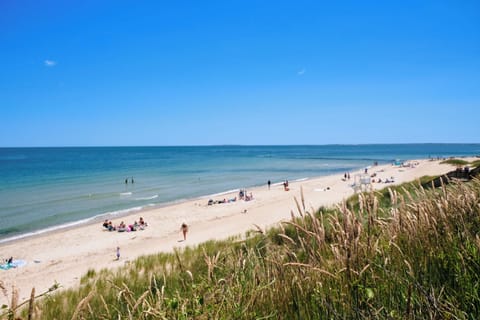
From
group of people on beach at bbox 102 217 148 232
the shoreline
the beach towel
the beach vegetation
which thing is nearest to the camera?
the beach vegetation

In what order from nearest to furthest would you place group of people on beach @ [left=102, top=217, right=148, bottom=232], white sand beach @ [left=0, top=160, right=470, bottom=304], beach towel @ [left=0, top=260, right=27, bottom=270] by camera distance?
1. white sand beach @ [left=0, top=160, right=470, bottom=304]
2. beach towel @ [left=0, top=260, right=27, bottom=270]
3. group of people on beach @ [left=102, top=217, right=148, bottom=232]

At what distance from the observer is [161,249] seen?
51.2ft

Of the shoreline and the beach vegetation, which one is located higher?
the beach vegetation

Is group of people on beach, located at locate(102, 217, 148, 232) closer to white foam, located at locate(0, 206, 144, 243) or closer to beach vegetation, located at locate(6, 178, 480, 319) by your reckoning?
white foam, located at locate(0, 206, 144, 243)

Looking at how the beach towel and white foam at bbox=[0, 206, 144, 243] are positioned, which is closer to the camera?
the beach towel

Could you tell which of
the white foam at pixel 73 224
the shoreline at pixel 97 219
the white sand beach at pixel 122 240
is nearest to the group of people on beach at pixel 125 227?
the white sand beach at pixel 122 240

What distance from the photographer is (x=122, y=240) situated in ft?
60.0

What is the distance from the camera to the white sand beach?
13109 millimetres

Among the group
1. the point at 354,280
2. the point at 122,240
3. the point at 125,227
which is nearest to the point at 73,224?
the point at 125,227

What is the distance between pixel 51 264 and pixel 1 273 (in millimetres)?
1935

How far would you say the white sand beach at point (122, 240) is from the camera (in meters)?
13.1

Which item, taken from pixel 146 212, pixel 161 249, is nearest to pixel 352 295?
pixel 161 249

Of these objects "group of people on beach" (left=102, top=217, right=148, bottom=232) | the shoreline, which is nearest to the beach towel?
the shoreline

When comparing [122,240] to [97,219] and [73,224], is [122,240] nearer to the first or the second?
[73,224]
